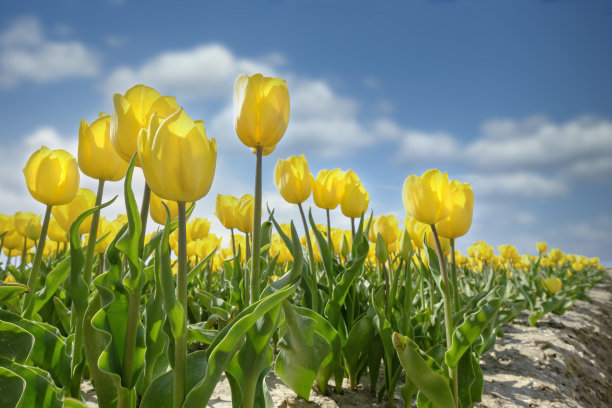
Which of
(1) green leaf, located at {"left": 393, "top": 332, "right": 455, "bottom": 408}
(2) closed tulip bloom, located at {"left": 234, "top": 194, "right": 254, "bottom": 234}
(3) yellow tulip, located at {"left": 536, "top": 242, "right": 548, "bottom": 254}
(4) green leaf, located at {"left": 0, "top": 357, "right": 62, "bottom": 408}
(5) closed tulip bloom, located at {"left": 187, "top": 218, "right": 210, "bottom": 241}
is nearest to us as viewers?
(4) green leaf, located at {"left": 0, "top": 357, "right": 62, "bottom": 408}

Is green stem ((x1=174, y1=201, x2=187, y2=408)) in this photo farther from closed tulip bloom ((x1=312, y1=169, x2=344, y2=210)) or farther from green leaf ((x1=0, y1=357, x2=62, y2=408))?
closed tulip bloom ((x1=312, y1=169, x2=344, y2=210))

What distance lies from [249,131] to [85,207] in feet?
4.16

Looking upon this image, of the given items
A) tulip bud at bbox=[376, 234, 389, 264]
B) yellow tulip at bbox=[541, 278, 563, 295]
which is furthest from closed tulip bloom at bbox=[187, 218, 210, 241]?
yellow tulip at bbox=[541, 278, 563, 295]

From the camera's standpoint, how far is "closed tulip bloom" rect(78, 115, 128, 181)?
1.45 metres

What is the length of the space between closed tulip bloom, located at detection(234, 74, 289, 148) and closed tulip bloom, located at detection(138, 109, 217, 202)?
1.36ft

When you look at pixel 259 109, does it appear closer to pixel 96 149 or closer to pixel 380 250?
pixel 96 149

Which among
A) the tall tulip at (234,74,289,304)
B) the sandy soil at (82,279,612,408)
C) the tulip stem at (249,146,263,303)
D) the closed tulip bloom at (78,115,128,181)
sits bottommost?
the sandy soil at (82,279,612,408)

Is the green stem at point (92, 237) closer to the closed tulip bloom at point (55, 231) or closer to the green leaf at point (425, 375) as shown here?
the green leaf at point (425, 375)

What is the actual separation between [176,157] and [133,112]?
1.04ft

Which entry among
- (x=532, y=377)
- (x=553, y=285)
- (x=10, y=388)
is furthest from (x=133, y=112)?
(x=553, y=285)

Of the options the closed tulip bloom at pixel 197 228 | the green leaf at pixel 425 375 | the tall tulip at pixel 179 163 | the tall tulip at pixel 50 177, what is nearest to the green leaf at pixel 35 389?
the tall tulip at pixel 179 163

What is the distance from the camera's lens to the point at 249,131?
139 centimetres

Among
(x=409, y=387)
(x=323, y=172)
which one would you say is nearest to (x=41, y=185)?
(x=323, y=172)

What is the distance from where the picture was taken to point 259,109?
1.40 metres
